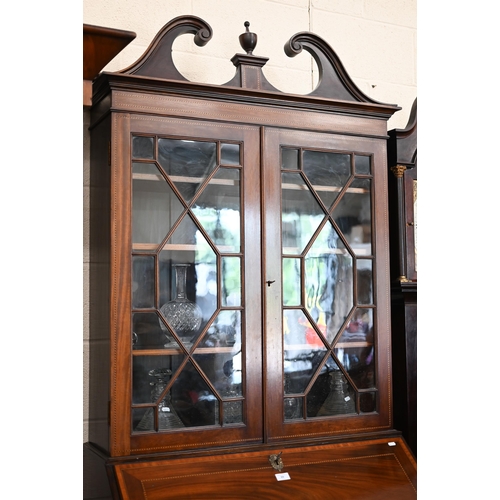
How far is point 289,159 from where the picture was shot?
203 centimetres

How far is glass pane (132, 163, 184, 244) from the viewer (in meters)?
1.82

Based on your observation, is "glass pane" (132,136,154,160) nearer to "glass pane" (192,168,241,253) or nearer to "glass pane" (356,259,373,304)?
"glass pane" (192,168,241,253)

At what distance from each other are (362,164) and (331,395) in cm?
77

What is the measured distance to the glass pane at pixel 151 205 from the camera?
5.97 feet

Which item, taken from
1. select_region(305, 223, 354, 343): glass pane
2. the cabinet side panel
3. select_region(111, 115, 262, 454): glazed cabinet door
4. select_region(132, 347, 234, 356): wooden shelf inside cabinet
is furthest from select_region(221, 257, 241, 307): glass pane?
the cabinet side panel

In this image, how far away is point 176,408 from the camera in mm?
1835

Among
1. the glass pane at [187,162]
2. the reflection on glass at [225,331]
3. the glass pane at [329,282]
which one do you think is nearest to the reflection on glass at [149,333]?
the reflection on glass at [225,331]

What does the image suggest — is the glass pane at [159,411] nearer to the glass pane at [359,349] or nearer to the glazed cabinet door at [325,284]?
the glazed cabinet door at [325,284]

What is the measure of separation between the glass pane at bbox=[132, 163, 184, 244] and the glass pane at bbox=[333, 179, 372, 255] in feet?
1.83

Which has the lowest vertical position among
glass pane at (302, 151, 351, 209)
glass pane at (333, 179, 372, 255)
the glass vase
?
the glass vase

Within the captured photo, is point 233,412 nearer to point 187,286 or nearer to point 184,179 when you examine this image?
point 187,286

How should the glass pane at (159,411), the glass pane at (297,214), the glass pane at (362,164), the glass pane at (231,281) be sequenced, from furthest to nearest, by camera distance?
the glass pane at (362,164) < the glass pane at (297,214) < the glass pane at (231,281) < the glass pane at (159,411)
